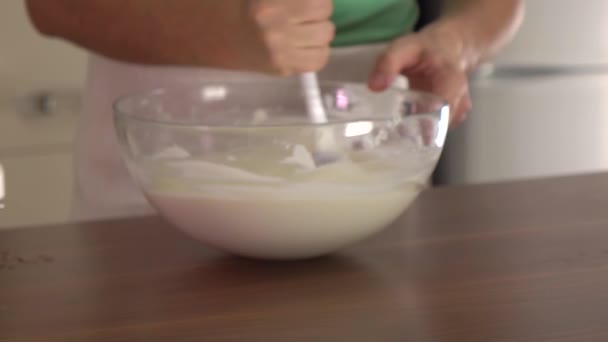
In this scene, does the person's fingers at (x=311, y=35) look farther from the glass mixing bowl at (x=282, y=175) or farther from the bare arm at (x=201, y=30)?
the glass mixing bowl at (x=282, y=175)

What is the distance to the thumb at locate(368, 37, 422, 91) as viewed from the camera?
2.56 ft

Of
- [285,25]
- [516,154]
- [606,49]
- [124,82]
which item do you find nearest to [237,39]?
[285,25]

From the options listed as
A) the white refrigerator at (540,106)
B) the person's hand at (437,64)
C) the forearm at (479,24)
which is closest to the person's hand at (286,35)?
the person's hand at (437,64)

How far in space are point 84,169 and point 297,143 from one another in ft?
1.58

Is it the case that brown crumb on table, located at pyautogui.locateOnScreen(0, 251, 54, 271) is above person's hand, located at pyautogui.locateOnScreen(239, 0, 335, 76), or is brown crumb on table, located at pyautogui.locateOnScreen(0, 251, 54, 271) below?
below

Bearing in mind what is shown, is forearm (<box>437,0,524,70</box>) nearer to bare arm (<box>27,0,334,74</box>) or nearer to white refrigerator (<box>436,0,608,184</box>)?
bare arm (<box>27,0,334,74</box>)

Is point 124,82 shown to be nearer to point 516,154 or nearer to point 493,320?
point 493,320

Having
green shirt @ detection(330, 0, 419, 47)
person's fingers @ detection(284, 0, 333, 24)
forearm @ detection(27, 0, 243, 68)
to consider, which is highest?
person's fingers @ detection(284, 0, 333, 24)

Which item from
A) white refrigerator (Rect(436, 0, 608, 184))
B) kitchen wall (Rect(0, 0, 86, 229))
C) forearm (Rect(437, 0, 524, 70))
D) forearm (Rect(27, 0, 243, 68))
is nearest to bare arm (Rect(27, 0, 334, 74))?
forearm (Rect(27, 0, 243, 68))

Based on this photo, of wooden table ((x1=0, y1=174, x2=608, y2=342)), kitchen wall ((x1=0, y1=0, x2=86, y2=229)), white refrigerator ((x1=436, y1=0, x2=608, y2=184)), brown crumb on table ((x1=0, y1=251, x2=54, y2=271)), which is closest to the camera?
wooden table ((x1=0, y1=174, x2=608, y2=342))

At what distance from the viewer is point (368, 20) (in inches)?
42.7

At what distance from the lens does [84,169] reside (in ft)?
3.32

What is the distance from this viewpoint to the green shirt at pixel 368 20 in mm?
1051

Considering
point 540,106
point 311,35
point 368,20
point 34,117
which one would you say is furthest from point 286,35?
point 540,106
